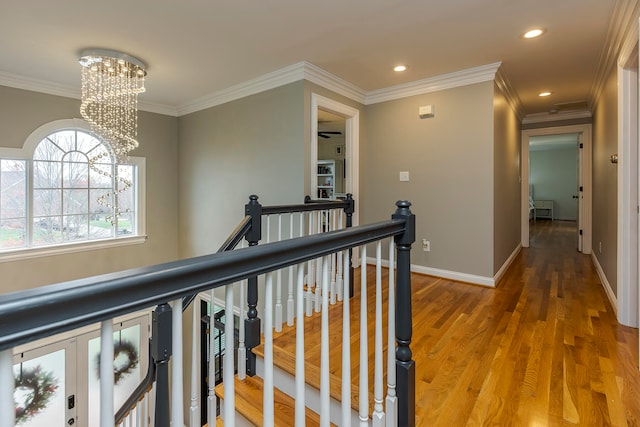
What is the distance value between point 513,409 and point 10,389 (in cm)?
193

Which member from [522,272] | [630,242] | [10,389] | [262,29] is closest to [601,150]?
[522,272]

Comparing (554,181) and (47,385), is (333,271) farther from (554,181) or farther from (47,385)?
(554,181)

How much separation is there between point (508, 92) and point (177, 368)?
4669 millimetres

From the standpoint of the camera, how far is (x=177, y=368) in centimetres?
70

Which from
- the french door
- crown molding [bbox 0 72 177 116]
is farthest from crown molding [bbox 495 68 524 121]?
the french door

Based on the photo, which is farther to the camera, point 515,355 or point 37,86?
point 37,86

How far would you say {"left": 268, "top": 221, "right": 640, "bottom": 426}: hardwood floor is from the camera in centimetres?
160

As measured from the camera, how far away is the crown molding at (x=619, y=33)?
2229 mm

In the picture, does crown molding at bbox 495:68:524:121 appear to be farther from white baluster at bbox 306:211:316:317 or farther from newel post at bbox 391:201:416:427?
newel post at bbox 391:201:416:427

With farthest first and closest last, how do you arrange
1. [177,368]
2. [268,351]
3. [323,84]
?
[323,84] → [268,351] → [177,368]

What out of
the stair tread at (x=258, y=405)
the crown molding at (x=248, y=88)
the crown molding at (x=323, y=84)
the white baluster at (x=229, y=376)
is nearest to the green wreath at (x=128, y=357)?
the stair tread at (x=258, y=405)

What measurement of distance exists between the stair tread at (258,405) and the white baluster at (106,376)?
1405mm

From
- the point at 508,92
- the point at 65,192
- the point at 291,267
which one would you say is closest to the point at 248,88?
the point at 291,267

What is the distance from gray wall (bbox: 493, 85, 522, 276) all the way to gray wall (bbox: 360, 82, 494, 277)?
140mm
